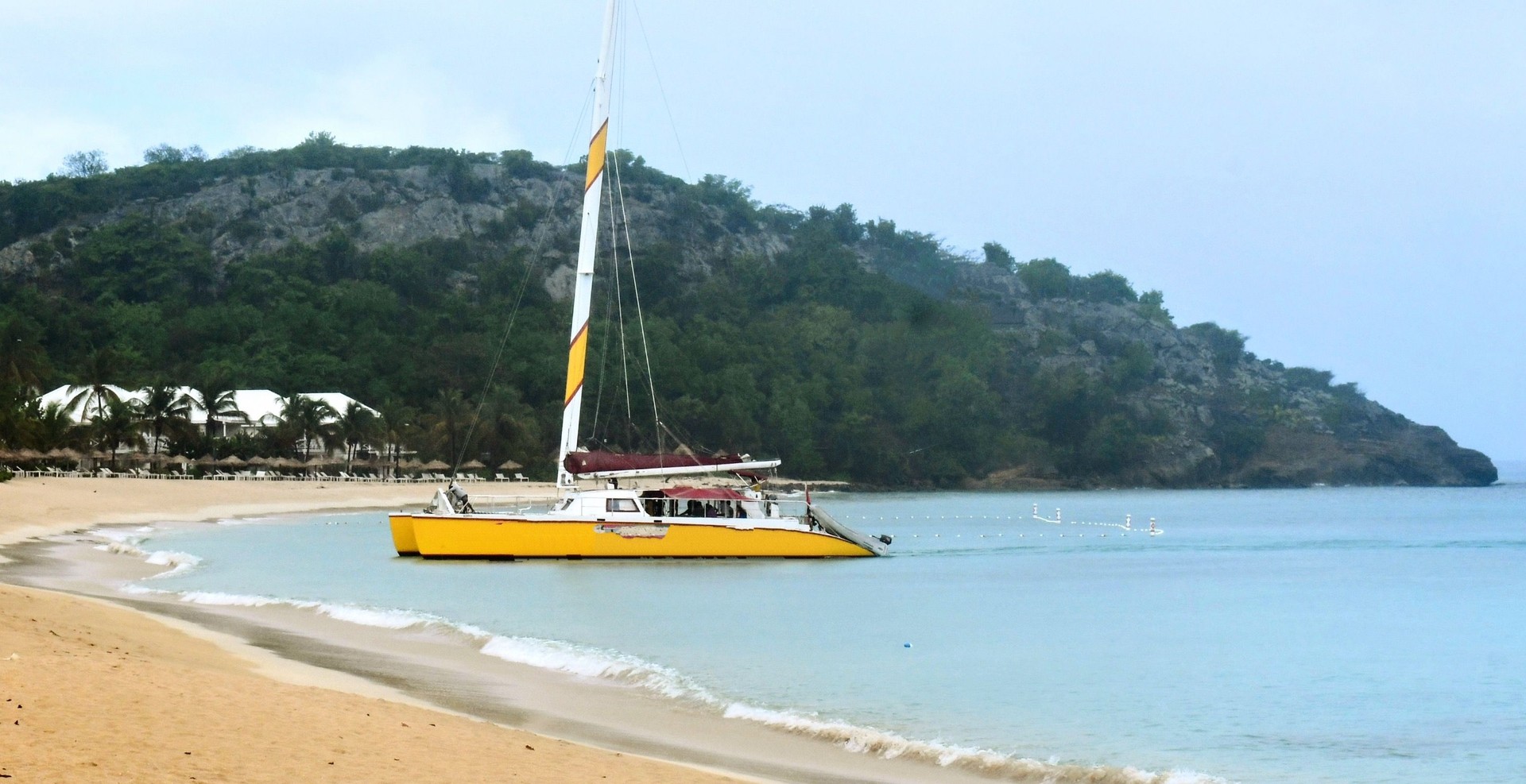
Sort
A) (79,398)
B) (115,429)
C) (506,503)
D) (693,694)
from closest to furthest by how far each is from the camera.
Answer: (693,694) → (506,503) → (115,429) → (79,398)

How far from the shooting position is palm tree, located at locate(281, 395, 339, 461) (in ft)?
284

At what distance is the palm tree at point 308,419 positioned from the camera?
86.6 meters

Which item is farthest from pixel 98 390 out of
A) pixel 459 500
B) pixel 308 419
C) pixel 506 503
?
pixel 459 500

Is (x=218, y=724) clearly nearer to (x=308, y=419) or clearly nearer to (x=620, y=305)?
(x=620, y=305)

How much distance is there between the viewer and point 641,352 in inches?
4690

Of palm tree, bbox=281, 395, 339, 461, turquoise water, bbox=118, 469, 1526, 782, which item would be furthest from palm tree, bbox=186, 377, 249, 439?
turquoise water, bbox=118, 469, 1526, 782

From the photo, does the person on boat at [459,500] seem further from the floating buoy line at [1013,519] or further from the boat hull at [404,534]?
the floating buoy line at [1013,519]

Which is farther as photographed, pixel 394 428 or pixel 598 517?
pixel 394 428

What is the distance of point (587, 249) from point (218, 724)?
76.4ft

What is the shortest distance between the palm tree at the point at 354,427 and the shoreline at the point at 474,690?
61169 mm

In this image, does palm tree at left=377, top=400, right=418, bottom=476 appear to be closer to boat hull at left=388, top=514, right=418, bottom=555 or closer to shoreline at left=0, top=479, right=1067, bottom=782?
boat hull at left=388, top=514, right=418, bottom=555

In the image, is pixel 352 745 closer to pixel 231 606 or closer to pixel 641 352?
pixel 231 606

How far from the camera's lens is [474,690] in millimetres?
15141

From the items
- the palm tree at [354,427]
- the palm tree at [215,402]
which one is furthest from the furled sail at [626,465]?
the palm tree at [354,427]
